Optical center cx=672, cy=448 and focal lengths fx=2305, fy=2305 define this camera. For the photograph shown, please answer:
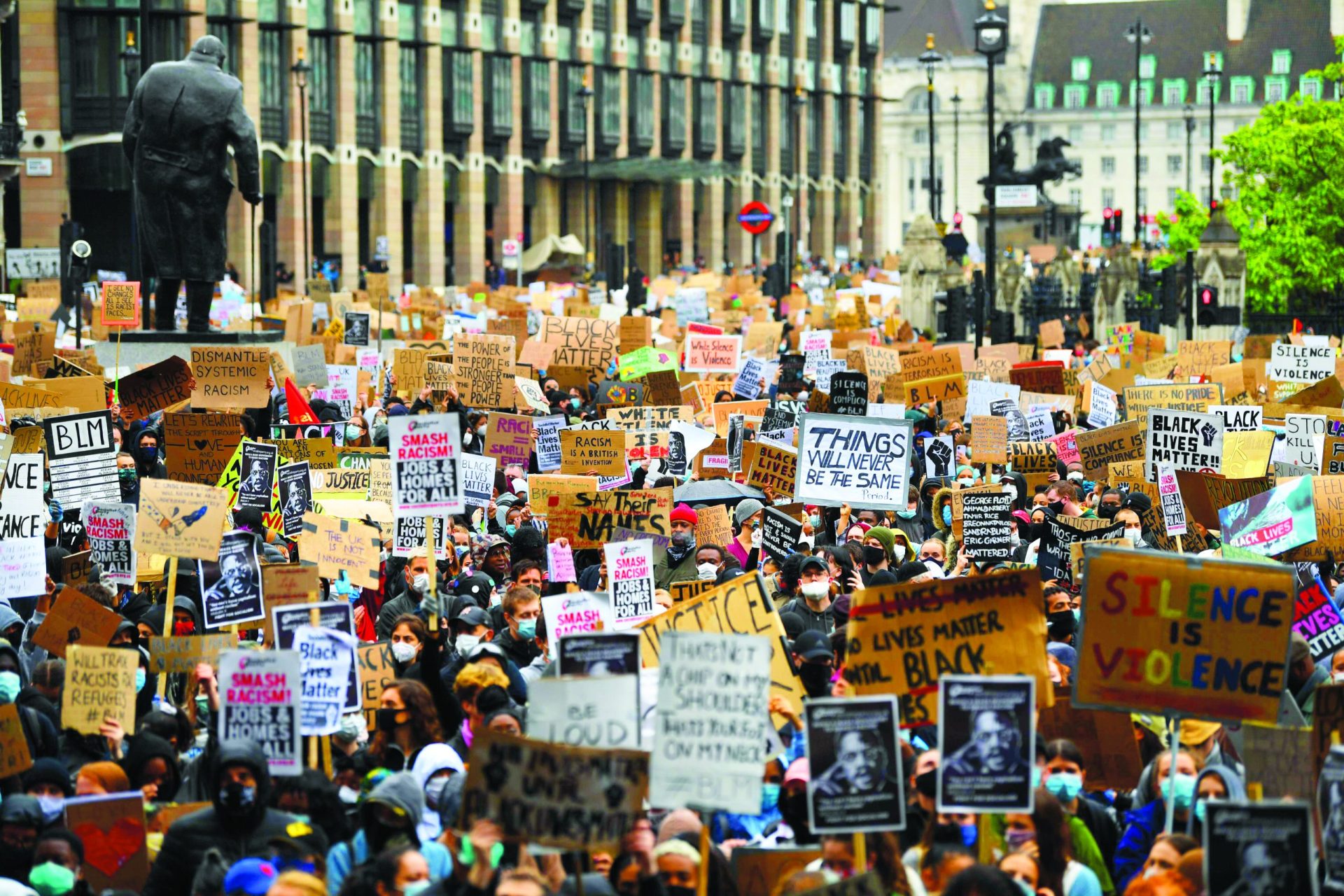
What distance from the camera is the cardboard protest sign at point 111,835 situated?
725cm

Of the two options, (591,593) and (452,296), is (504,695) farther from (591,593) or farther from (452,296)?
(452,296)

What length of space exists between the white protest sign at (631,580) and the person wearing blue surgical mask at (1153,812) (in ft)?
10.2

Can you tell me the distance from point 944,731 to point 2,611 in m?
5.53

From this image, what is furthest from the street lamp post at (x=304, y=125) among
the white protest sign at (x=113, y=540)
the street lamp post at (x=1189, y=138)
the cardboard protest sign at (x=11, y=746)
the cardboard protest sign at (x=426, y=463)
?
the cardboard protest sign at (x=11, y=746)

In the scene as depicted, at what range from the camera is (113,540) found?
1164 centimetres

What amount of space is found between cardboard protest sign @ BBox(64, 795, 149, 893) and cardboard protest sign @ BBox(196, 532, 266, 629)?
268 centimetres

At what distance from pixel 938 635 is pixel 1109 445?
862 cm

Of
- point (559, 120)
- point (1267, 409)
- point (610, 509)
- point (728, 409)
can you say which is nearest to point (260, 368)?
point (728, 409)

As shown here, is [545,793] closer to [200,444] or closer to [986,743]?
[986,743]

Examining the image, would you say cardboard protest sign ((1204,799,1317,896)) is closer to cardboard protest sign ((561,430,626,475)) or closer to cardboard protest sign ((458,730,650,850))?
cardboard protest sign ((458,730,650,850))

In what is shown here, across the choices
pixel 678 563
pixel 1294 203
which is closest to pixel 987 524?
pixel 678 563

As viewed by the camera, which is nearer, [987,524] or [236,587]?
[236,587]

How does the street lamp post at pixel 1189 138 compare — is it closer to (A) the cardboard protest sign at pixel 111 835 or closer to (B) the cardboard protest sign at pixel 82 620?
(B) the cardboard protest sign at pixel 82 620

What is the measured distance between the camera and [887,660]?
8156 millimetres
